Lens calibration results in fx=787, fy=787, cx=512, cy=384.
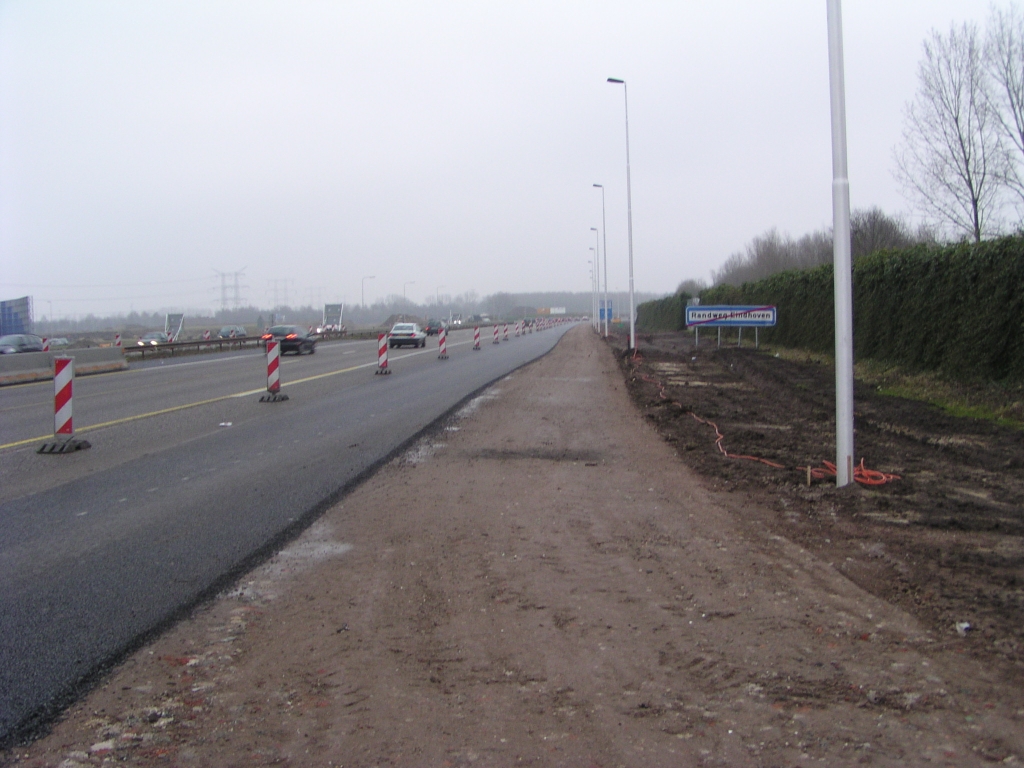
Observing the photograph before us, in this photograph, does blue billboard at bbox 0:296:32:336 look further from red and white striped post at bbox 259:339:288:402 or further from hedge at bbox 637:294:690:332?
hedge at bbox 637:294:690:332

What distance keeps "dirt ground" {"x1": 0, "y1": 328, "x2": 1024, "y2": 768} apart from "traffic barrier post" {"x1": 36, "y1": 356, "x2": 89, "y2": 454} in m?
5.15

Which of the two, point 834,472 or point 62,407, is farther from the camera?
point 62,407

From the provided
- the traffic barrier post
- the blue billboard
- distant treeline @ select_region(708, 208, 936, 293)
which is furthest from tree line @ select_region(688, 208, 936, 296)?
the blue billboard

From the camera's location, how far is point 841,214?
25.0 ft

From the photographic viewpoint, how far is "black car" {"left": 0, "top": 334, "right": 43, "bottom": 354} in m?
36.1

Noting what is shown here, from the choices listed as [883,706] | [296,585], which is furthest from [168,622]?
[883,706]

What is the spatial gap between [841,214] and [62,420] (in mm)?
10546

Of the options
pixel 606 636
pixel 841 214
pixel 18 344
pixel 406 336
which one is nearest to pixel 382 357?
pixel 841 214

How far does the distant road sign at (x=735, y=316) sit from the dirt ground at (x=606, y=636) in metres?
22.7

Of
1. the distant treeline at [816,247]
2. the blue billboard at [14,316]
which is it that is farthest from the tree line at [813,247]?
the blue billboard at [14,316]

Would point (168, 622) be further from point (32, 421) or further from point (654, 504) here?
point (32, 421)

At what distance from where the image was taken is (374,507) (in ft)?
25.3

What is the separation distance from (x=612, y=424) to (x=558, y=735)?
10.1m

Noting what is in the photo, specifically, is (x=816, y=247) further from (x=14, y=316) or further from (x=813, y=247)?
(x=14, y=316)
